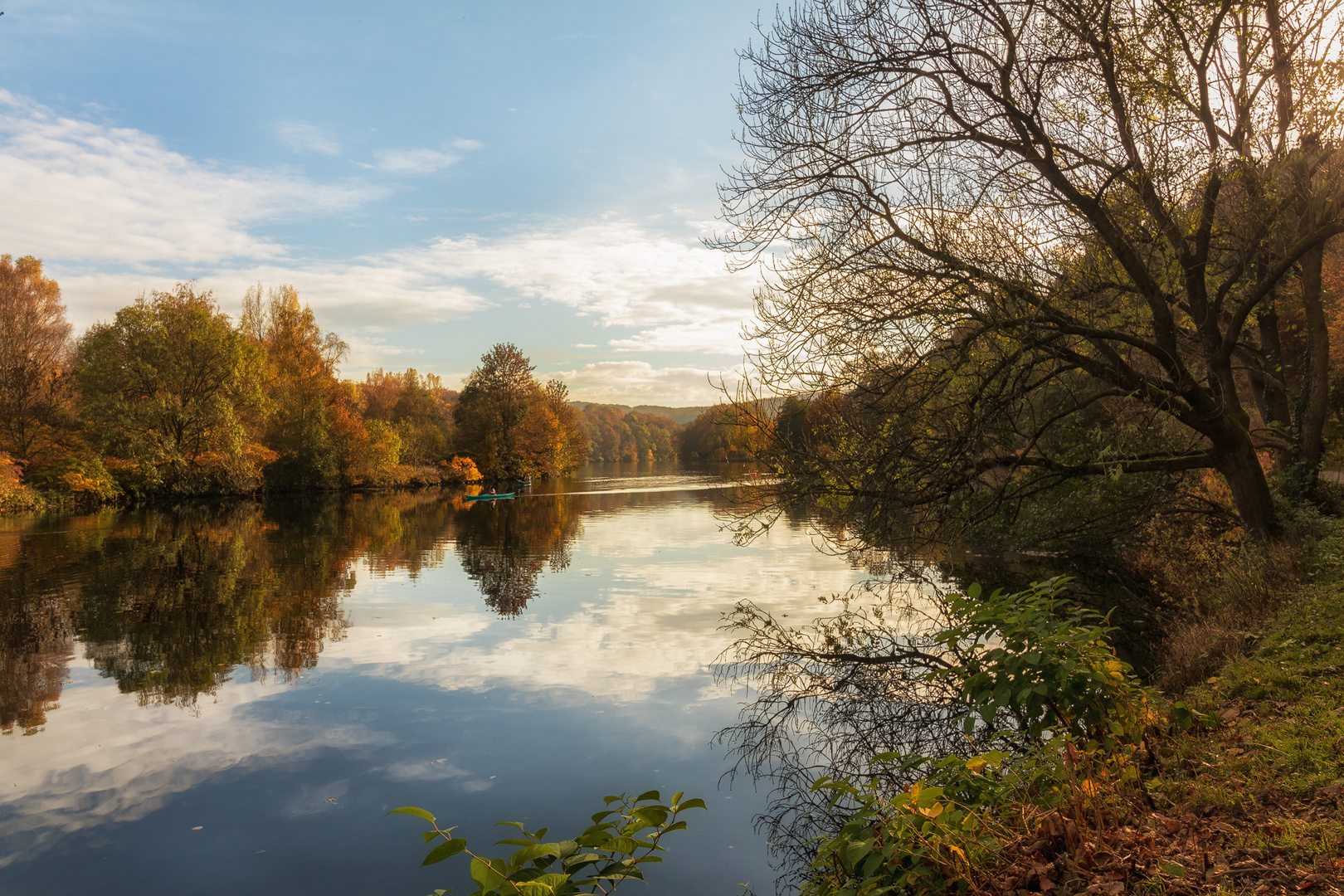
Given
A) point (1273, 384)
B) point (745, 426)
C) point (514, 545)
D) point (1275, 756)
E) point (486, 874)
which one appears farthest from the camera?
point (514, 545)

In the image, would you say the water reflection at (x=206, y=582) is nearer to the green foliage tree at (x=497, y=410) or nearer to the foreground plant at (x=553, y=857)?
the foreground plant at (x=553, y=857)

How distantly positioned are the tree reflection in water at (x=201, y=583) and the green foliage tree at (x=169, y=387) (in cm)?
477

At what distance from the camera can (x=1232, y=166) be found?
8.81m

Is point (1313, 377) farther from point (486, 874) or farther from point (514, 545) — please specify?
point (514, 545)

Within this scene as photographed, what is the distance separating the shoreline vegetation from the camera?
32.8m

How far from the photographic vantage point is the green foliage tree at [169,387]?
33.3 m

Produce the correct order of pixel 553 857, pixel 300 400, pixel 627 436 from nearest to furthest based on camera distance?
→ pixel 553 857 < pixel 300 400 < pixel 627 436

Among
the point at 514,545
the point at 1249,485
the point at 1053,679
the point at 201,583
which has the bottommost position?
the point at 514,545

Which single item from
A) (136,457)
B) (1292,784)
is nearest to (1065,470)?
(1292,784)

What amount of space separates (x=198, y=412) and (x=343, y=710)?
32712 mm

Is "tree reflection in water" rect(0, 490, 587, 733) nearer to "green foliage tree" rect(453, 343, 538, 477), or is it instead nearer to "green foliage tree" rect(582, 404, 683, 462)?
"green foliage tree" rect(453, 343, 538, 477)

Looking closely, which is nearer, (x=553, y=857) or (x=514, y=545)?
(x=553, y=857)

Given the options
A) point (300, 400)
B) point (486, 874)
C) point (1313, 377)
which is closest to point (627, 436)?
point (300, 400)

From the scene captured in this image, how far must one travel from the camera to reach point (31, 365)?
3578 cm
